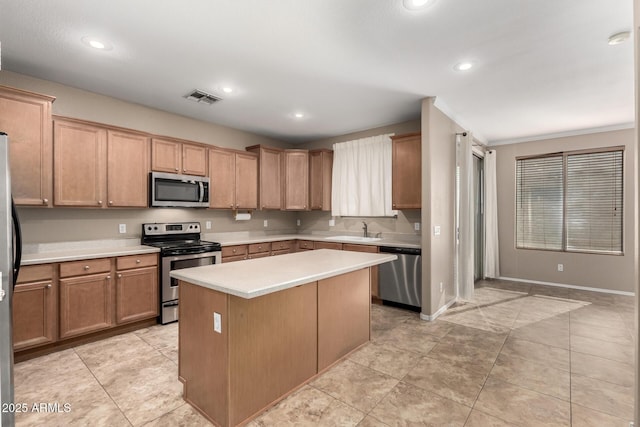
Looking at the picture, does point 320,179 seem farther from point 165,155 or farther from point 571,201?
point 571,201

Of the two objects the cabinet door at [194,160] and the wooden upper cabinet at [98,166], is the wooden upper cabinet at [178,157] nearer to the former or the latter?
the cabinet door at [194,160]

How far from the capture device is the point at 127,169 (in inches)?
143

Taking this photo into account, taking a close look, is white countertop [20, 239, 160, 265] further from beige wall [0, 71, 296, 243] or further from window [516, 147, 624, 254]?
window [516, 147, 624, 254]

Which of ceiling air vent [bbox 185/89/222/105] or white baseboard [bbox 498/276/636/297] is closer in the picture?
ceiling air vent [bbox 185/89/222/105]

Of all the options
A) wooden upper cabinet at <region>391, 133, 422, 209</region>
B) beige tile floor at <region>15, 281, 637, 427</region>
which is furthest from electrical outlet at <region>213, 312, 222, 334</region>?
wooden upper cabinet at <region>391, 133, 422, 209</region>

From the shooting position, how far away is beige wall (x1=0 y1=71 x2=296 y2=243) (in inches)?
125

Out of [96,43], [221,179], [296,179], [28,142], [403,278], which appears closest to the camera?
[96,43]

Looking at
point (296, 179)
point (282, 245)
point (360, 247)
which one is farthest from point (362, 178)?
point (282, 245)

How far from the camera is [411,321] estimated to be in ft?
12.2

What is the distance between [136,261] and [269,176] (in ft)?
8.26

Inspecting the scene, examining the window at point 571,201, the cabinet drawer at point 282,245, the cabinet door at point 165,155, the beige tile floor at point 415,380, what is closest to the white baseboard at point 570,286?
the window at point 571,201

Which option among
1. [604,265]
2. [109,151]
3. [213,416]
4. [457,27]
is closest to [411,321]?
[213,416]

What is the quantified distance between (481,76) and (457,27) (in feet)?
3.46

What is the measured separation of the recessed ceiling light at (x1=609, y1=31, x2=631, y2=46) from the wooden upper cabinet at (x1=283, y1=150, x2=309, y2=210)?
4.08m
